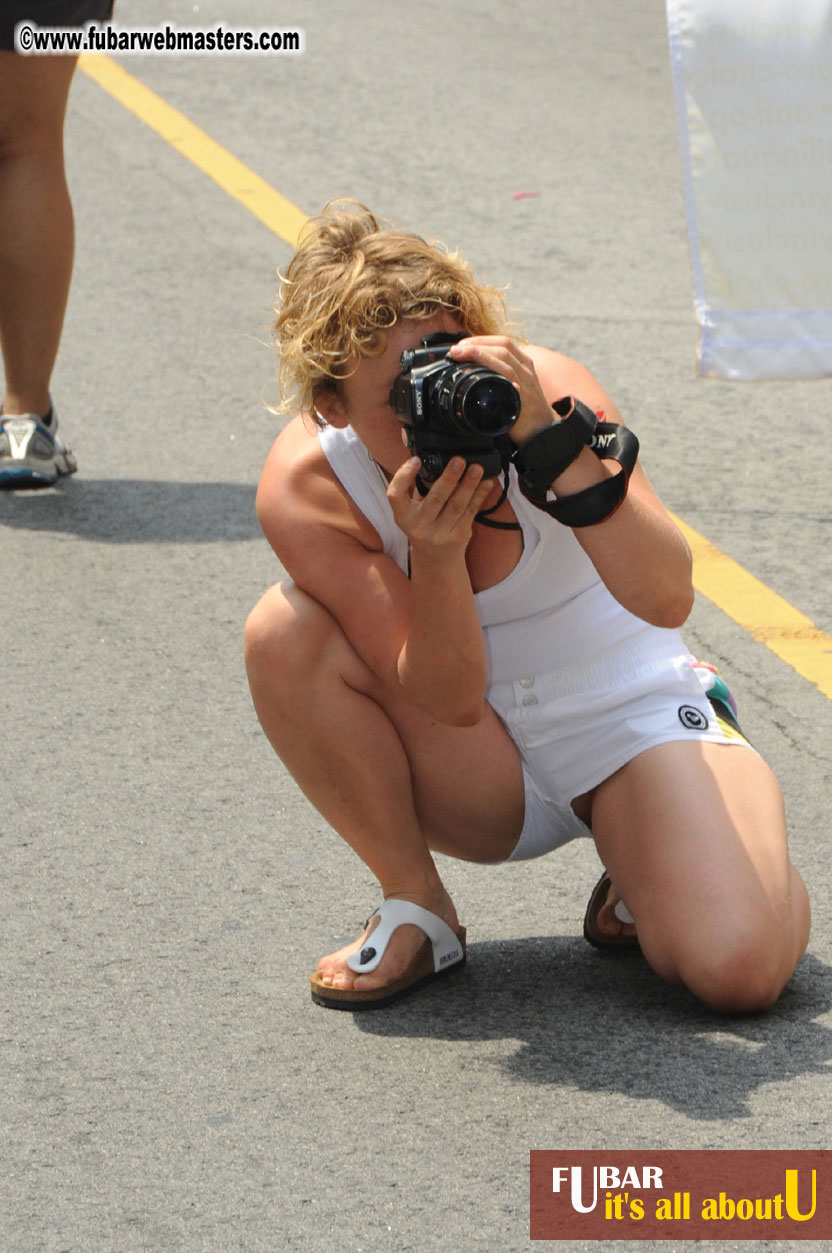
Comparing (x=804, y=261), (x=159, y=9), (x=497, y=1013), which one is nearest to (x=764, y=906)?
(x=497, y=1013)

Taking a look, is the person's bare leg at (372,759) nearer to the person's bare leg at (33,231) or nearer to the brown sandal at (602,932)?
the brown sandal at (602,932)

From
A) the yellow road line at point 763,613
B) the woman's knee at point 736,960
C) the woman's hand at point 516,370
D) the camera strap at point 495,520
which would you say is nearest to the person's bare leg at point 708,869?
the woman's knee at point 736,960

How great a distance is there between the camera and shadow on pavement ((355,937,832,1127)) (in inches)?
92.5

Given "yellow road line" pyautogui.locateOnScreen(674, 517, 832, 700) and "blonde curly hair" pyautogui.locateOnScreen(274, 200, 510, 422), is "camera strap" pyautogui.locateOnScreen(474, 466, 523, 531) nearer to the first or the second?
"blonde curly hair" pyautogui.locateOnScreen(274, 200, 510, 422)

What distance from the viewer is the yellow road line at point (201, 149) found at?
20.5 ft

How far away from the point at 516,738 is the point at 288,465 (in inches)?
19.7

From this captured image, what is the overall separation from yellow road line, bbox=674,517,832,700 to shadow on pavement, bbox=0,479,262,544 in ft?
3.27

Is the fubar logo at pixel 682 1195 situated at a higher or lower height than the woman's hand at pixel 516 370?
lower

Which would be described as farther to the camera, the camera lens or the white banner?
the white banner

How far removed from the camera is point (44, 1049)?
247 cm

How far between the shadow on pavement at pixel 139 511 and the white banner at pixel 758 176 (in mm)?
1169

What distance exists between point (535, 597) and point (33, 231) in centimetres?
222

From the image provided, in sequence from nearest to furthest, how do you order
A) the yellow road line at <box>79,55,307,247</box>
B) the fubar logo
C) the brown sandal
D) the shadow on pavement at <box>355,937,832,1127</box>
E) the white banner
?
the fubar logo
the shadow on pavement at <box>355,937,832,1127</box>
the brown sandal
the white banner
the yellow road line at <box>79,55,307,247</box>

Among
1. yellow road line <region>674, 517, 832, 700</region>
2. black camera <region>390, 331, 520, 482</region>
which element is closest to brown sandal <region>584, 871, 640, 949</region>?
black camera <region>390, 331, 520, 482</region>
